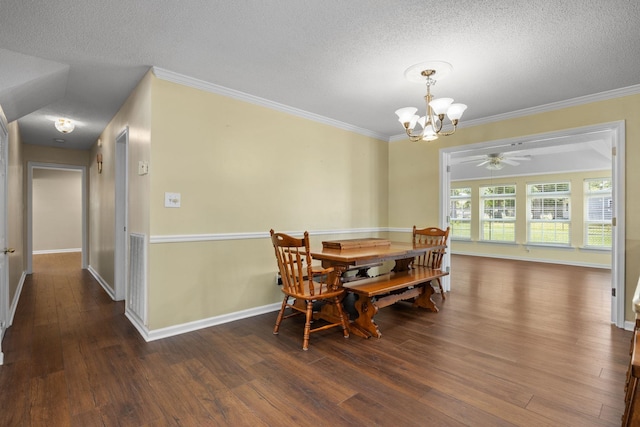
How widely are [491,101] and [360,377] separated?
124 inches

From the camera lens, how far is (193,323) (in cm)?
297

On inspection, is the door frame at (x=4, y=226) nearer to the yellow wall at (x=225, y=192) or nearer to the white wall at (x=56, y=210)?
the yellow wall at (x=225, y=192)

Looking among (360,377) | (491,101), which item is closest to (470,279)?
(491,101)

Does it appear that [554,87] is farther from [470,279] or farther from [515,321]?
[470,279]

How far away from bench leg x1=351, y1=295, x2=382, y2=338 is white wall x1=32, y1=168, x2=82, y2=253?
30.1 feet

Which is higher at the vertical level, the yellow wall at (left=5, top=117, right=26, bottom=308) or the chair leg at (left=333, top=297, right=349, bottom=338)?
the yellow wall at (left=5, top=117, right=26, bottom=308)

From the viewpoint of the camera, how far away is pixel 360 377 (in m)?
2.11

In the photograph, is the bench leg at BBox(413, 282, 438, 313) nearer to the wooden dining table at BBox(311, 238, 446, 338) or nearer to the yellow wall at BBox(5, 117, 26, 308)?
the wooden dining table at BBox(311, 238, 446, 338)

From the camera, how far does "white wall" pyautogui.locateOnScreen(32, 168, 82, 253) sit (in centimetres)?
831

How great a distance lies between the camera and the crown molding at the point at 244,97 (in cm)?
282

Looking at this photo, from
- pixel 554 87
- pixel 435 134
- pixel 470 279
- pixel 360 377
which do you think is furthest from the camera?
pixel 470 279

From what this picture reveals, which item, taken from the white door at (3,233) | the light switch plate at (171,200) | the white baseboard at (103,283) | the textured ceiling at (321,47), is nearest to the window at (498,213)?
the textured ceiling at (321,47)

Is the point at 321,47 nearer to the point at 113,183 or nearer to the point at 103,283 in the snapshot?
the point at 113,183

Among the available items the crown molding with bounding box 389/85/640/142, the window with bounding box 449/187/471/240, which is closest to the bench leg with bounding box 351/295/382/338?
the crown molding with bounding box 389/85/640/142
